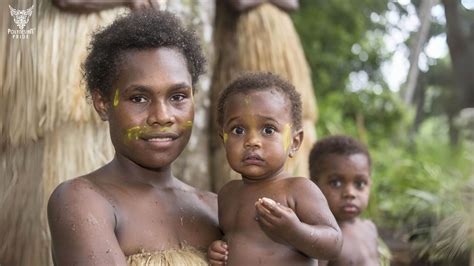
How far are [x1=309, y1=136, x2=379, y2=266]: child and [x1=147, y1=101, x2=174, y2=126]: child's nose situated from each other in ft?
3.80

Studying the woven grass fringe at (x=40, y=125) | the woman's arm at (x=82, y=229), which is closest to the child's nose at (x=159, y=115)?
the woman's arm at (x=82, y=229)

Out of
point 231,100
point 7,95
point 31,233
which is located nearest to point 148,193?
point 231,100

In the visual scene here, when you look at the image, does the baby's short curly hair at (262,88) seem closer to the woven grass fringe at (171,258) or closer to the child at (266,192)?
the child at (266,192)

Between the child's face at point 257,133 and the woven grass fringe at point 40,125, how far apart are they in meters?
0.67

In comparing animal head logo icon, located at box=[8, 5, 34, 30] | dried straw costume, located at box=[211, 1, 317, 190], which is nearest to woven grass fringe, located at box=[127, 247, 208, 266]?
animal head logo icon, located at box=[8, 5, 34, 30]

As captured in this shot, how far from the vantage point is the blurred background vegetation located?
15.6ft

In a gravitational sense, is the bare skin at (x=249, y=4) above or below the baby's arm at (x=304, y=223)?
above

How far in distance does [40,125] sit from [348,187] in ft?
4.53

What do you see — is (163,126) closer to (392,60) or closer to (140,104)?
(140,104)

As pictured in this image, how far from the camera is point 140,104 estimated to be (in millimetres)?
2232

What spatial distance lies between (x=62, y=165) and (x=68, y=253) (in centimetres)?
146

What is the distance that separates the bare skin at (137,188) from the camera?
2041 millimetres

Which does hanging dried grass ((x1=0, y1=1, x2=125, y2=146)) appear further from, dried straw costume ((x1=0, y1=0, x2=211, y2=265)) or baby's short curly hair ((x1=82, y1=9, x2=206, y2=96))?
baby's short curly hair ((x1=82, y1=9, x2=206, y2=96))

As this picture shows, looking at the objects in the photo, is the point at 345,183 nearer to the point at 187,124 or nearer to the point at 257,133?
the point at 257,133
